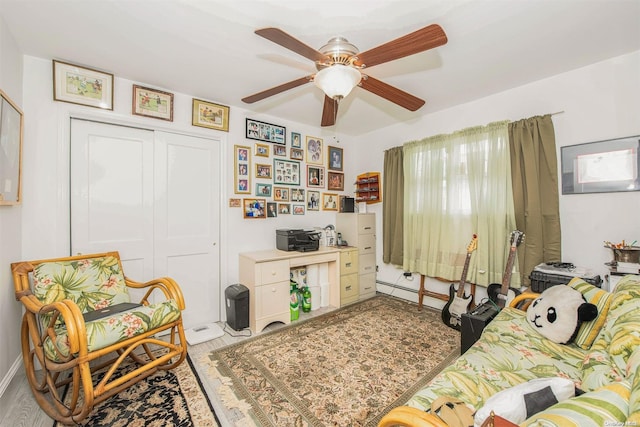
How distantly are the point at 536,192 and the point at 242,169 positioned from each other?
3.01 metres

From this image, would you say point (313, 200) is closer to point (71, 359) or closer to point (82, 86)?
point (82, 86)

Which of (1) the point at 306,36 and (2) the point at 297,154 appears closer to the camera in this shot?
(1) the point at 306,36

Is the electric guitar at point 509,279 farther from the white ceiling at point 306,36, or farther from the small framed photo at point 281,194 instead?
the small framed photo at point 281,194

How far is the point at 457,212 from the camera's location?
3055 mm

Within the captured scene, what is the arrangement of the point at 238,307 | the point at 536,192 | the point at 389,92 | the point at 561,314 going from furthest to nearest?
the point at 238,307
the point at 536,192
the point at 389,92
the point at 561,314

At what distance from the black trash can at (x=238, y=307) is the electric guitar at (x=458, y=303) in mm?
2090

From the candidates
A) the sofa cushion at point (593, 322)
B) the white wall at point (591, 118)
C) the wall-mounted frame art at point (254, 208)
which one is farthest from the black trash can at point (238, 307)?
the white wall at point (591, 118)

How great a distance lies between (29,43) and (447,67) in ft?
10.5

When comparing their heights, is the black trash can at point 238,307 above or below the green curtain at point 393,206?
below

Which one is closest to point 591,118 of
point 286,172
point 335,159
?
point 335,159

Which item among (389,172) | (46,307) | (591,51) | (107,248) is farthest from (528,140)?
→ (107,248)

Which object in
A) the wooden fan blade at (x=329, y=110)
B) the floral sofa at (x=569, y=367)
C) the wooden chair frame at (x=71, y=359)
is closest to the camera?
the floral sofa at (x=569, y=367)

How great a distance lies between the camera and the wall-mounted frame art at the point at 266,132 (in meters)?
3.19

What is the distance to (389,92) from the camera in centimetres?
188
